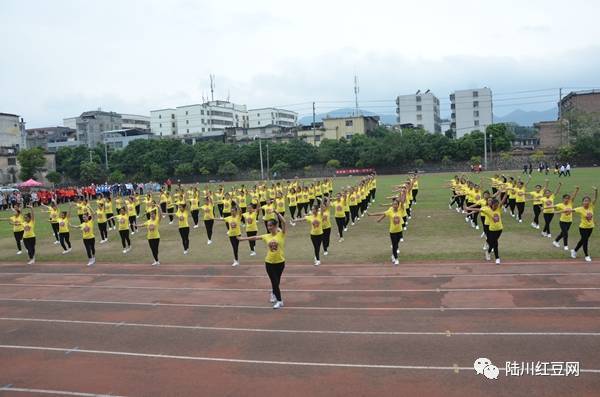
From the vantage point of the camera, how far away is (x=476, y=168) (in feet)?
185

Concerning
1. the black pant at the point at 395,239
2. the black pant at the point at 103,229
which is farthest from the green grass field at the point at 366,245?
the black pant at the point at 395,239

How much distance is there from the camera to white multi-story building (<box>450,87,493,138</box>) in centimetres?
9169

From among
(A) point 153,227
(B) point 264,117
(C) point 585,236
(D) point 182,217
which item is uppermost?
(B) point 264,117

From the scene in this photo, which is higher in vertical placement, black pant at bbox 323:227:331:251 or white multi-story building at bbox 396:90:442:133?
white multi-story building at bbox 396:90:442:133

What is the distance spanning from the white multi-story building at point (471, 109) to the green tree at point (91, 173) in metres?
60.8

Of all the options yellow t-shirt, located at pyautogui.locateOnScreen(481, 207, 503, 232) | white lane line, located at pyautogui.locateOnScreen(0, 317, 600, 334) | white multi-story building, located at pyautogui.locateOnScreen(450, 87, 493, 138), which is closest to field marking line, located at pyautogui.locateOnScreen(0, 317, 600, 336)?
white lane line, located at pyautogui.locateOnScreen(0, 317, 600, 334)

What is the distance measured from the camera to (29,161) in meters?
55.9

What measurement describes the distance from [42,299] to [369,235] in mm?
10616

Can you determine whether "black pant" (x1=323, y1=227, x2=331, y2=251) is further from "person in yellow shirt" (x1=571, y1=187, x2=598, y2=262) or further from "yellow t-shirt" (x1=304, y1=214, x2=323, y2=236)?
"person in yellow shirt" (x1=571, y1=187, x2=598, y2=262)

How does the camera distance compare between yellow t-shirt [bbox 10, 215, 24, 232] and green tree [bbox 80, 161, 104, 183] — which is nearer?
yellow t-shirt [bbox 10, 215, 24, 232]

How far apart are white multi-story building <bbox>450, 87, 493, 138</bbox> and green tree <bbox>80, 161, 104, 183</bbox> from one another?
60832 mm

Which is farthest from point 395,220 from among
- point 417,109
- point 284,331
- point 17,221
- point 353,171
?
point 417,109

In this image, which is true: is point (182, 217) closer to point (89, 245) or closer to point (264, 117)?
point (89, 245)

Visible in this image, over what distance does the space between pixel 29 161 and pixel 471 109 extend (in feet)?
236
